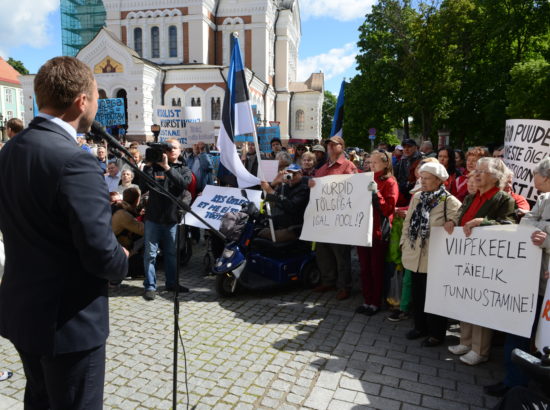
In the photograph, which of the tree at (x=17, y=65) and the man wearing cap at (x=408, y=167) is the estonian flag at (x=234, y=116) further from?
A: the tree at (x=17, y=65)

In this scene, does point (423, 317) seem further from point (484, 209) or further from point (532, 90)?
point (532, 90)

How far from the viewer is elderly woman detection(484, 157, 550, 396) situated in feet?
10.9

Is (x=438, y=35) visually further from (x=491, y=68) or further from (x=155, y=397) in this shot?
(x=155, y=397)

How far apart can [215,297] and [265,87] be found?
127 feet

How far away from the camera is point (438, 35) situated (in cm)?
1575

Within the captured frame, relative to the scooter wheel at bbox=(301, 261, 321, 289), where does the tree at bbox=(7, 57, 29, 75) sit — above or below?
above

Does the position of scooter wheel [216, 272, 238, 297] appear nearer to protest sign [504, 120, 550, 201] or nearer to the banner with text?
the banner with text

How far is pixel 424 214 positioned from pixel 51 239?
3612 mm

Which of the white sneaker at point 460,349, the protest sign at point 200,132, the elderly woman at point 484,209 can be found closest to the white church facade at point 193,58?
the protest sign at point 200,132

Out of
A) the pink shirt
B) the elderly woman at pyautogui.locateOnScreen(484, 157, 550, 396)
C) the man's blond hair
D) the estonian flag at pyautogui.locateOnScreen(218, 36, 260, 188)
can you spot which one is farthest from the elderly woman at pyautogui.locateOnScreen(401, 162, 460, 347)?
the man's blond hair

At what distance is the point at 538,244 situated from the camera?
3.34 metres

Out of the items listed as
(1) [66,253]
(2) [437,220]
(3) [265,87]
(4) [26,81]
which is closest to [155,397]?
(1) [66,253]

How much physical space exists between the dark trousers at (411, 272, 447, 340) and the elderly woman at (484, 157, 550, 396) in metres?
0.83

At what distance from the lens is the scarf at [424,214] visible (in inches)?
170
